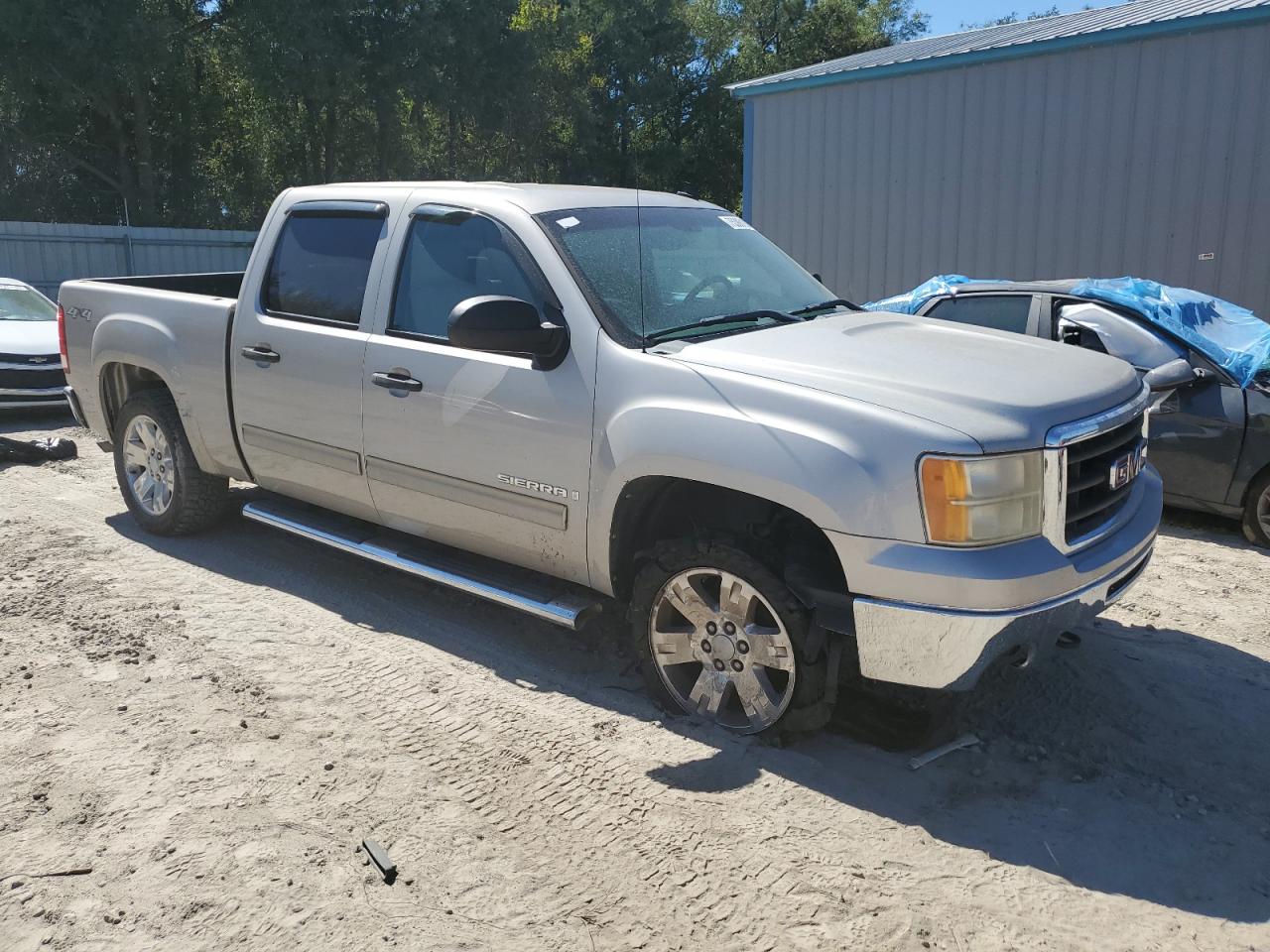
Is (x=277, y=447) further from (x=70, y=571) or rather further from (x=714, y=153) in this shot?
(x=714, y=153)

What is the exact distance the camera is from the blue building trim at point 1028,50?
9984 mm

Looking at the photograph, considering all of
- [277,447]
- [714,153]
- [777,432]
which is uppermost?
[714,153]

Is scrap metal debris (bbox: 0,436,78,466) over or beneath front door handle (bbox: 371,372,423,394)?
beneath

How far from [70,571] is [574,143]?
31800 millimetres

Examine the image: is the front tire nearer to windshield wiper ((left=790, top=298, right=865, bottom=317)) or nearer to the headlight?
the headlight

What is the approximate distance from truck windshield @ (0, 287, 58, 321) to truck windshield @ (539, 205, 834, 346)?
9.34 m

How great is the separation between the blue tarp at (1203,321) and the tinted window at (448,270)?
4.44m

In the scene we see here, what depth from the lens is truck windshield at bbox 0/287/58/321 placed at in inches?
456

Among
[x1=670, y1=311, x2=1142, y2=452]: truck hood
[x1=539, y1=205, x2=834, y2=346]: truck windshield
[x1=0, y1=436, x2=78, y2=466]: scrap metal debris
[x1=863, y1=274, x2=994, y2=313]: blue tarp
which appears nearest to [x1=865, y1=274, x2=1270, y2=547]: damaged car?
[x1=863, y1=274, x2=994, y2=313]: blue tarp

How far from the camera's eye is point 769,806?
3488 mm

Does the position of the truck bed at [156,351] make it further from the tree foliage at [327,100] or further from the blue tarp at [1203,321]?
the tree foliage at [327,100]

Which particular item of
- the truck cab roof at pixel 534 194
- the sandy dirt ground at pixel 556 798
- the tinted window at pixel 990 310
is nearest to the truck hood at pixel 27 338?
the sandy dirt ground at pixel 556 798

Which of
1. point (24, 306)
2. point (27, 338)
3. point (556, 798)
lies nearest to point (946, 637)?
point (556, 798)

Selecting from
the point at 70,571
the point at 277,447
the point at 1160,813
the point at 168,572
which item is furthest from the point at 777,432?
the point at 70,571
